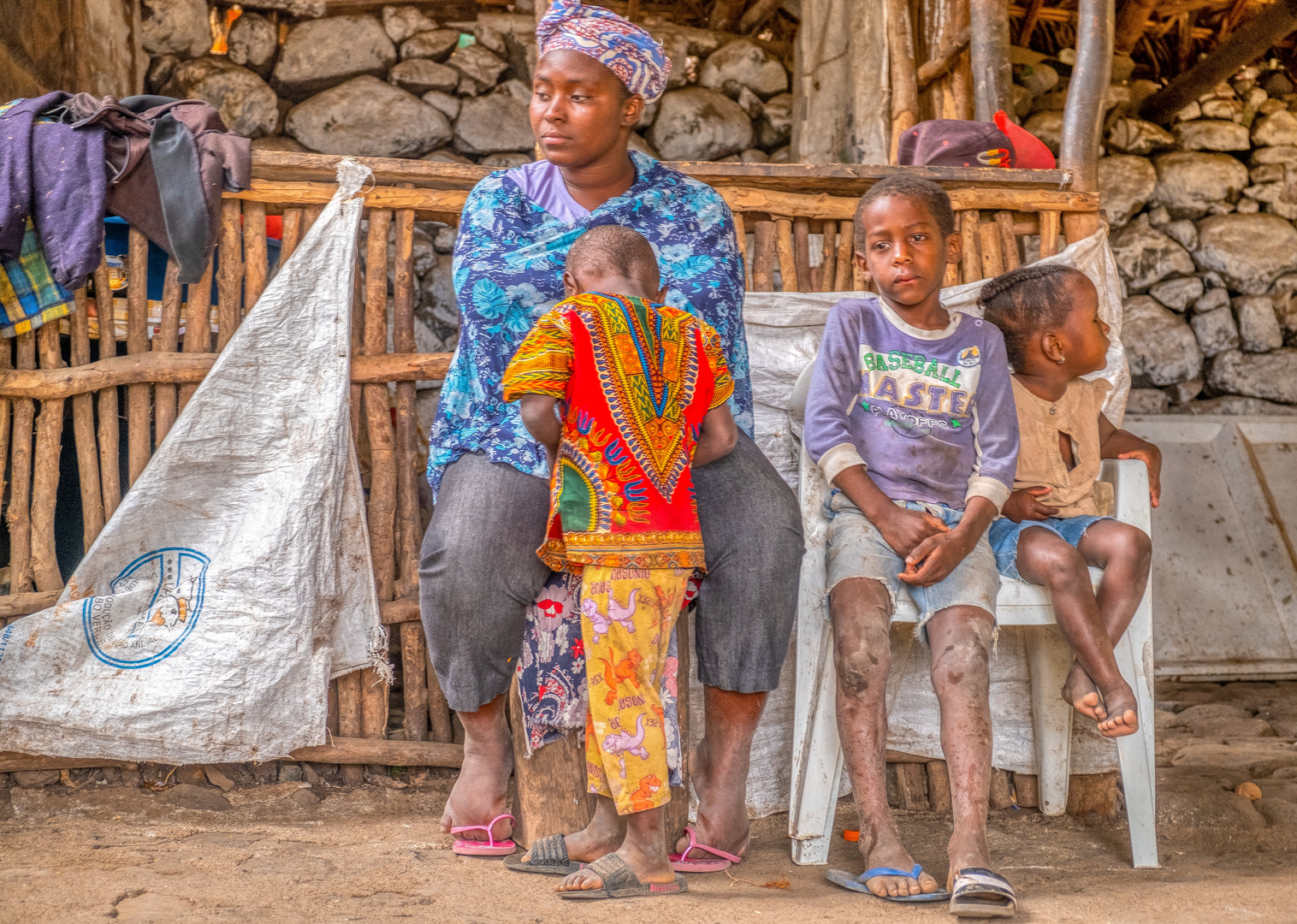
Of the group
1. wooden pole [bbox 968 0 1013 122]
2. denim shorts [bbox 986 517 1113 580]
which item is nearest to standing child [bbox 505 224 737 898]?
denim shorts [bbox 986 517 1113 580]

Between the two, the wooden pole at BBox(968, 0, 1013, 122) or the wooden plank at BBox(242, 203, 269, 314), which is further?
the wooden pole at BBox(968, 0, 1013, 122)

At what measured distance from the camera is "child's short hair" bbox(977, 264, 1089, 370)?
2480mm

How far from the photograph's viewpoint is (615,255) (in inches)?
78.2

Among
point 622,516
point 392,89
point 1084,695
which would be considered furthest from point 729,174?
point 392,89

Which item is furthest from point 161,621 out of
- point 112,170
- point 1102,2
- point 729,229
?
point 1102,2

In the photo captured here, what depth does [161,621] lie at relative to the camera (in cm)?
247

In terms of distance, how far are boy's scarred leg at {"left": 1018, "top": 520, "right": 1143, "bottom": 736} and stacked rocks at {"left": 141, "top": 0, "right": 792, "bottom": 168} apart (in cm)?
368

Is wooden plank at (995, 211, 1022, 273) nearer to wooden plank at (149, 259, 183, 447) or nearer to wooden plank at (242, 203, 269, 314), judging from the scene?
wooden plank at (242, 203, 269, 314)

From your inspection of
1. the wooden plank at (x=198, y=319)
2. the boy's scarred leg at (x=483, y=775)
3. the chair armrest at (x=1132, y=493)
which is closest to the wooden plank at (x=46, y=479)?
the wooden plank at (x=198, y=319)

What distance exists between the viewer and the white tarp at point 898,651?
257 centimetres

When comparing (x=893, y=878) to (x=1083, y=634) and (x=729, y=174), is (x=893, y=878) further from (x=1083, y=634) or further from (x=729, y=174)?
(x=729, y=174)

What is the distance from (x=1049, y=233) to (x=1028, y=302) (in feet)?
2.12

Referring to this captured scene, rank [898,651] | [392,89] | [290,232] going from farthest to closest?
[392,89] < [290,232] < [898,651]

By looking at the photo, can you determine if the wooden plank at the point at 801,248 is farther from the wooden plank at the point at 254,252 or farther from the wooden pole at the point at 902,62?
the wooden pole at the point at 902,62
